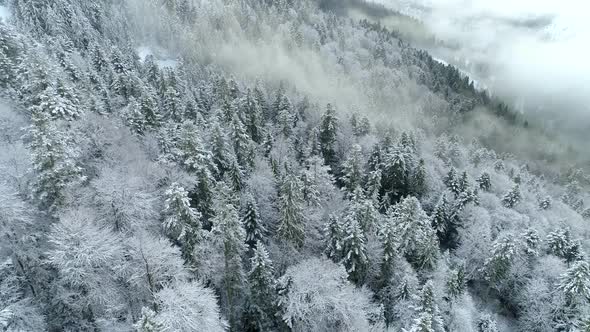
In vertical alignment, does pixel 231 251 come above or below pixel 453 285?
above

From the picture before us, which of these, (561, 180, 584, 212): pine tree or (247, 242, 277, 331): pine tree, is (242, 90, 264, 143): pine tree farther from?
(561, 180, 584, 212): pine tree

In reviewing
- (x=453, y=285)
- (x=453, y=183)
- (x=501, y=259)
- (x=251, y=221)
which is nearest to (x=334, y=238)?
(x=251, y=221)

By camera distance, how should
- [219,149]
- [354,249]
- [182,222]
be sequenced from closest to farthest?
1. [182,222]
2. [354,249]
3. [219,149]

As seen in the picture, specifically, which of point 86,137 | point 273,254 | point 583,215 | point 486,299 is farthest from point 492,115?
point 86,137

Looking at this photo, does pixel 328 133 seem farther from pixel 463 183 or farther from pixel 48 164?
pixel 48 164

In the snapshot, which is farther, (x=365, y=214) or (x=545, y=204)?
(x=545, y=204)

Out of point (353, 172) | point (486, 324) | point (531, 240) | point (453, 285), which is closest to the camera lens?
point (453, 285)
